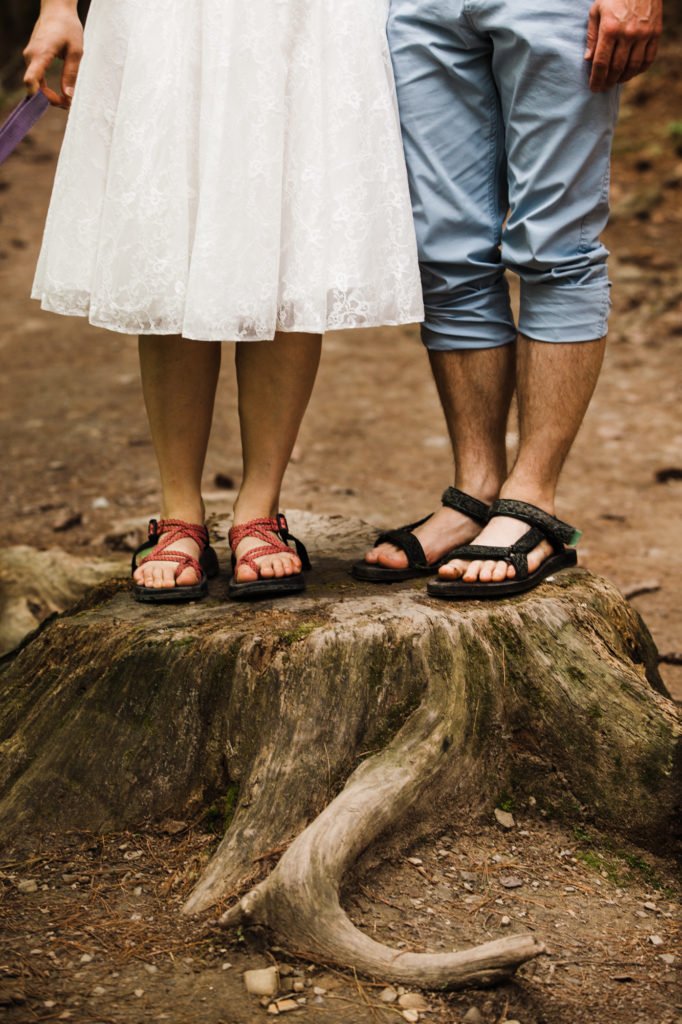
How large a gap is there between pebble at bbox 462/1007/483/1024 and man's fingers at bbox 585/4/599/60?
164 centimetres

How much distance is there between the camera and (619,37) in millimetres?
1914

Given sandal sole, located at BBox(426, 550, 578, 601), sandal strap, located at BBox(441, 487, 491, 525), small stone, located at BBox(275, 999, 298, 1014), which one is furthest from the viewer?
sandal strap, located at BBox(441, 487, 491, 525)

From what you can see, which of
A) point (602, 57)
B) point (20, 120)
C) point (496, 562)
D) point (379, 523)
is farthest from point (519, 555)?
point (379, 523)

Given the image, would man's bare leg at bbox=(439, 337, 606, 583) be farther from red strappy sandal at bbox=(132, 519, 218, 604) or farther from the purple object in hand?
the purple object in hand

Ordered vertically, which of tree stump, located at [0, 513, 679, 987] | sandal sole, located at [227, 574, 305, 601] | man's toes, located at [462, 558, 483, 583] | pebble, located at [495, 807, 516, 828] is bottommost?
pebble, located at [495, 807, 516, 828]

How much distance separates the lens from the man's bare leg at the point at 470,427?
2258 millimetres

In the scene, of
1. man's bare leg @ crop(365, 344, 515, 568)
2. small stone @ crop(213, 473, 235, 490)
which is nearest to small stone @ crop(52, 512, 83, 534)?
small stone @ crop(213, 473, 235, 490)

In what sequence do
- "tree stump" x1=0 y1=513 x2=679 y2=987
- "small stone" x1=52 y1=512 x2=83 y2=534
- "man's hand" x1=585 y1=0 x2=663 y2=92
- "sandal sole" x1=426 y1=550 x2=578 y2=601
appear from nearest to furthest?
"tree stump" x1=0 y1=513 x2=679 y2=987 → "man's hand" x1=585 y1=0 x2=663 y2=92 → "sandal sole" x1=426 y1=550 x2=578 y2=601 → "small stone" x1=52 y1=512 x2=83 y2=534

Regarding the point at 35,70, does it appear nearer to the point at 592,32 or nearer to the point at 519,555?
the point at 592,32

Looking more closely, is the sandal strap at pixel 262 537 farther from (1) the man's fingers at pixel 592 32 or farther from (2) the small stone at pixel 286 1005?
(1) the man's fingers at pixel 592 32

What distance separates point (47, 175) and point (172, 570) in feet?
24.9


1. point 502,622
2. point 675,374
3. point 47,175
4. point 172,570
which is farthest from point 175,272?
point 47,175

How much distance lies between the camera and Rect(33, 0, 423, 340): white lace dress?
73.3 inches

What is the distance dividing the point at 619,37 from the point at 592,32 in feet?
0.20
